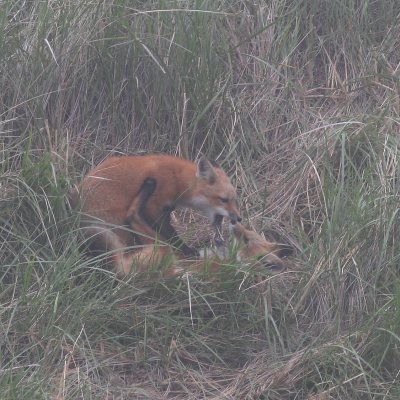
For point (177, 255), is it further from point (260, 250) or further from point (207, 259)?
point (260, 250)

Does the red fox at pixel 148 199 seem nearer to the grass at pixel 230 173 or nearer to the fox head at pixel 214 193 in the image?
the fox head at pixel 214 193

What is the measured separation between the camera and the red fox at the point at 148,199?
685 centimetres

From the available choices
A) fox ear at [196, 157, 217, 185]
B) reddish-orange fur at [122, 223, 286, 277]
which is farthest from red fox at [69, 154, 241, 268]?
reddish-orange fur at [122, 223, 286, 277]

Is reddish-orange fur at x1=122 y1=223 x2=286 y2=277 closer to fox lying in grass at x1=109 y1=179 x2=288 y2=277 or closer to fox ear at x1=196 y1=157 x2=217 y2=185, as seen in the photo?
fox lying in grass at x1=109 y1=179 x2=288 y2=277

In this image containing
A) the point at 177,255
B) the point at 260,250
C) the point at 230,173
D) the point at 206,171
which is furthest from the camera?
the point at 230,173

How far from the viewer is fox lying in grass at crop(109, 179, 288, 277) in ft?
21.1

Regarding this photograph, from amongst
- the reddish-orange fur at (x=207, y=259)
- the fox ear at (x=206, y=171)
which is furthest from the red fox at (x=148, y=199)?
the reddish-orange fur at (x=207, y=259)

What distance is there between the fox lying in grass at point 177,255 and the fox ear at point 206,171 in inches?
12.8

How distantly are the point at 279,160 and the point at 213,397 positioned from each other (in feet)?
7.19

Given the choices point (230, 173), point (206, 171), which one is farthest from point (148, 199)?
point (230, 173)

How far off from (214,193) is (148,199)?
448 mm

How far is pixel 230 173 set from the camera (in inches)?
301

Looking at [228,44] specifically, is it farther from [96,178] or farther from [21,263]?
[21,263]

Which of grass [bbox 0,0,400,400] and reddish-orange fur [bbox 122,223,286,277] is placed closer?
grass [bbox 0,0,400,400]
